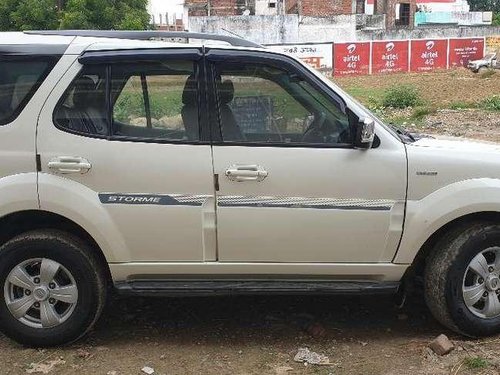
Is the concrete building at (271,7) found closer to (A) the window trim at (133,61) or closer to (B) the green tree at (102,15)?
(B) the green tree at (102,15)

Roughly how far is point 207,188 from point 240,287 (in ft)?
2.17

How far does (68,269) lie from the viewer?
3910 millimetres

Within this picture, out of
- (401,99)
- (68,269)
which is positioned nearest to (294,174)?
(68,269)

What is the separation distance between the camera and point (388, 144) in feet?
12.8

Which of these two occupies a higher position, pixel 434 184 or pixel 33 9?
pixel 33 9

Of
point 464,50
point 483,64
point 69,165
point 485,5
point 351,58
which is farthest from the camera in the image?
→ point 485,5

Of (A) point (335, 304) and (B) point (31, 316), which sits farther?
(A) point (335, 304)

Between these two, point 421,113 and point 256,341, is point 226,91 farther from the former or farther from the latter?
point 421,113

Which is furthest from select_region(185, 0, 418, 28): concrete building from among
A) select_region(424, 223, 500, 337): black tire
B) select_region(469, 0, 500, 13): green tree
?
select_region(469, 0, 500, 13): green tree

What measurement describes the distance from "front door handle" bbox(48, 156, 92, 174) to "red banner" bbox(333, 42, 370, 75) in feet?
110

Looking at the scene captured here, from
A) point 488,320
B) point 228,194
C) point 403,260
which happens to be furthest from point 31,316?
point 488,320

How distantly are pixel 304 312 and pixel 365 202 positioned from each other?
1158mm

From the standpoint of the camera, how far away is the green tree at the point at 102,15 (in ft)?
82.7

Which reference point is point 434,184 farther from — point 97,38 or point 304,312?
point 97,38
